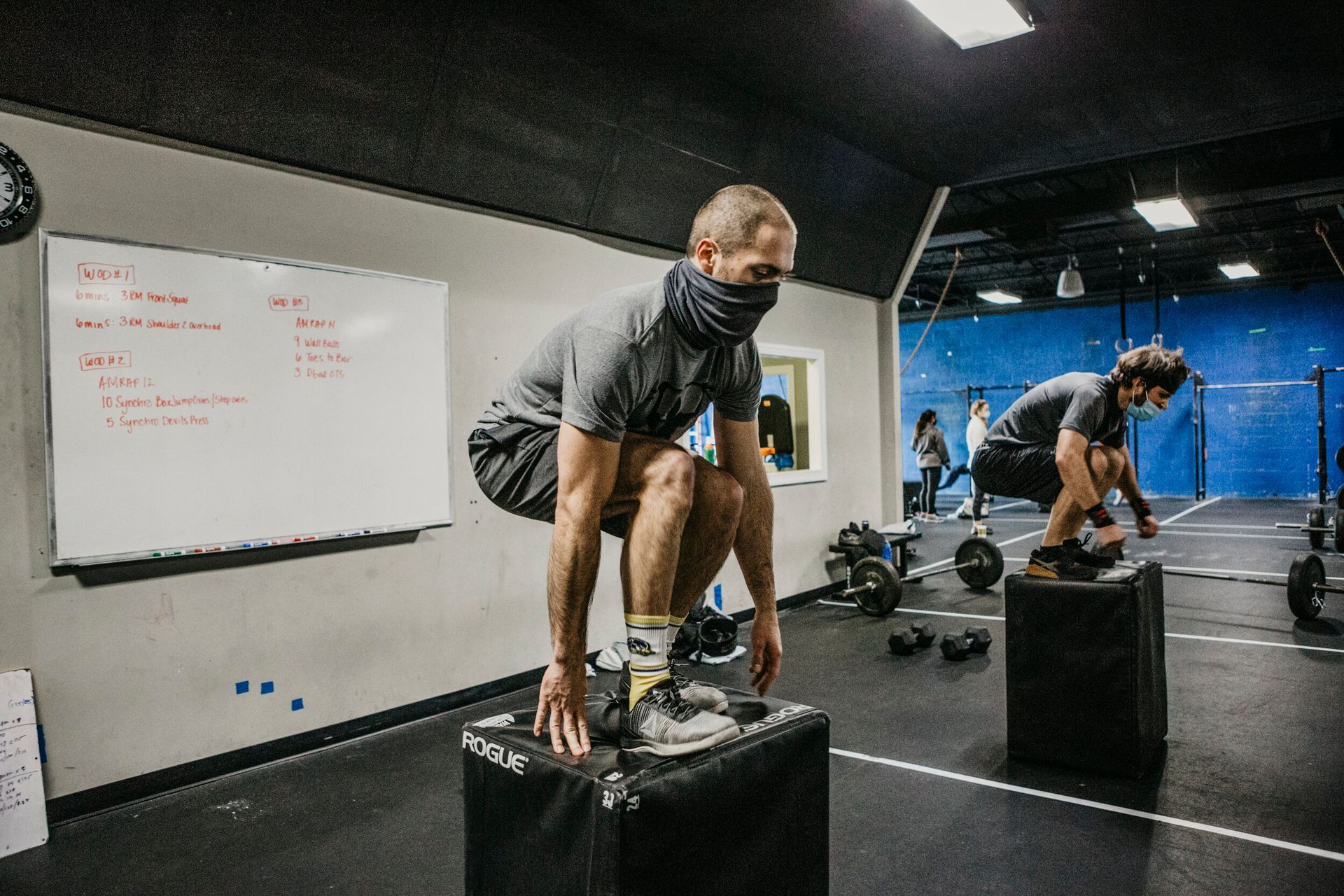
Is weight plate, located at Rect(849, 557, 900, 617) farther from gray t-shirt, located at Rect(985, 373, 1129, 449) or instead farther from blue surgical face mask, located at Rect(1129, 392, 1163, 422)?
blue surgical face mask, located at Rect(1129, 392, 1163, 422)

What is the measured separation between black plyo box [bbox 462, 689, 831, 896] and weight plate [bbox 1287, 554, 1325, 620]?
12.0ft

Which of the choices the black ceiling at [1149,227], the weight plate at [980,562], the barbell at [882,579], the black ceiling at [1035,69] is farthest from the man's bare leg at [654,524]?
the black ceiling at [1149,227]

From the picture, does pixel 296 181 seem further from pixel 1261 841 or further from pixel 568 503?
pixel 1261 841

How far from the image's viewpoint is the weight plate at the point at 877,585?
4.53m

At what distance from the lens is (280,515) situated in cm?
265

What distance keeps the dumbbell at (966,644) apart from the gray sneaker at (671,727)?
8.61 feet

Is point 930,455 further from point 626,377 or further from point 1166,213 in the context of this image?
point 626,377

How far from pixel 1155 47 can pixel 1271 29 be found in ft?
1.33

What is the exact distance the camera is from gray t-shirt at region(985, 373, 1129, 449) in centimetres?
288

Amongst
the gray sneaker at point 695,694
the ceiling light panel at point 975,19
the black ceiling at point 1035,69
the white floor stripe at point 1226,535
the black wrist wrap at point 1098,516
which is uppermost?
→ the black ceiling at point 1035,69

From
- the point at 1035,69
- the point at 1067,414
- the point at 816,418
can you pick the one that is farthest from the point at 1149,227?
the point at 1067,414

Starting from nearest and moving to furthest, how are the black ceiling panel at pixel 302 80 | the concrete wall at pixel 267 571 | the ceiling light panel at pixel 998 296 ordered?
the concrete wall at pixel 267 571
the black ceiling panel at pixel 302 80
the ceiling light panel at pixel 998 296

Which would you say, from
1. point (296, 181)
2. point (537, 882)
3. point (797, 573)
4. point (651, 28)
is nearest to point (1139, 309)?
point (797, 573)

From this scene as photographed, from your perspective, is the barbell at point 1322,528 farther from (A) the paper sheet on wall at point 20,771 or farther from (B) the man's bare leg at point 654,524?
(A) the paper sheet on wall at point 20,771
